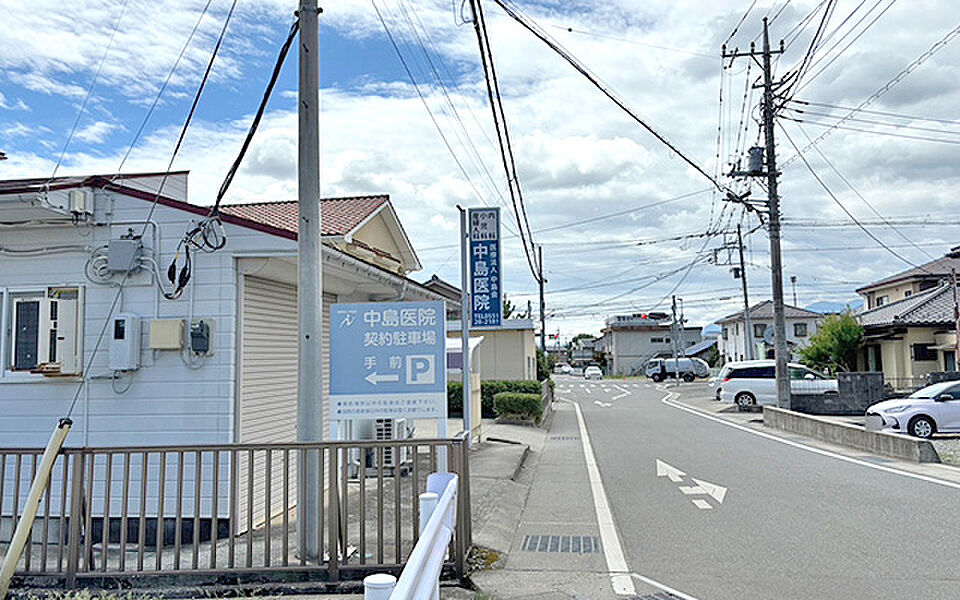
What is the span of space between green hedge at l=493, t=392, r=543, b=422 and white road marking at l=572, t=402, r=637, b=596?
7.05 m

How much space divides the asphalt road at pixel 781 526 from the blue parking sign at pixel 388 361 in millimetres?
2578

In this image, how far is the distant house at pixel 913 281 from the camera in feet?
127

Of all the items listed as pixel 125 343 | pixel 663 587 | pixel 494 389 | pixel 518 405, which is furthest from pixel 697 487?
pixel 494 389

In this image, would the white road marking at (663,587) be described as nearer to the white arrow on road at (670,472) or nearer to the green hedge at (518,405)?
the white arrow on road at (670,472)

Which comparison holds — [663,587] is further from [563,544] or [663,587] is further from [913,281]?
[913,281]

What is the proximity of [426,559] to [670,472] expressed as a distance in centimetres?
1027

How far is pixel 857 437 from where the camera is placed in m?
14.7

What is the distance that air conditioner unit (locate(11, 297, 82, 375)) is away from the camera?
7816 millimetres

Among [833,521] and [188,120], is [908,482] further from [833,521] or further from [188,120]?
[188,120]

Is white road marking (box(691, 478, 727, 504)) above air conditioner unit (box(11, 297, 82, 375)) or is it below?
below


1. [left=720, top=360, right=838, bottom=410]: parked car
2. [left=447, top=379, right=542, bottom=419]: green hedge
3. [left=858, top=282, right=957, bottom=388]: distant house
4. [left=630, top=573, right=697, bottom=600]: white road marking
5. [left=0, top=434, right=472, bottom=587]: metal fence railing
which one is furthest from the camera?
[left=858, top=282, right=957, bottom=388]: distant house

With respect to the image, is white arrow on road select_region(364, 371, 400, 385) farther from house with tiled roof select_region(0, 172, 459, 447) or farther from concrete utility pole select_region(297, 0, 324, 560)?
house with tiled roof select_region(0, 172, 459, 447)

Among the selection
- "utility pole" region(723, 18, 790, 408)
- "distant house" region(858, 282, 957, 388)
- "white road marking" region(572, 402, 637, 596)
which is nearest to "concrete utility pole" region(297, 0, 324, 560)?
"white road marking" region(572, 402, 637, 596)

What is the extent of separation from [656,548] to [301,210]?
4841 mm
